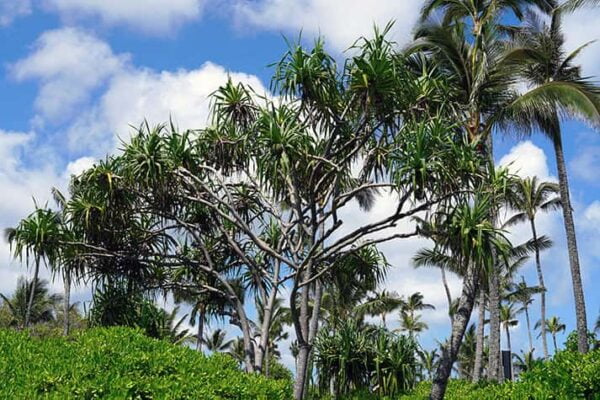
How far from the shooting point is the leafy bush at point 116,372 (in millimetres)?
6254

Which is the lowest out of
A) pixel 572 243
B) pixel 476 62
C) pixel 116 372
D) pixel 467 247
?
pixel 116 372

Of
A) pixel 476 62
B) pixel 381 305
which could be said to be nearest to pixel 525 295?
pixel 381 305

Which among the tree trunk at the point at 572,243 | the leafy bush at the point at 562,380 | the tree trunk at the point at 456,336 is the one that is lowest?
the leafy bush at the point at 562,380

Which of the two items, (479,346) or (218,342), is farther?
(218,342)

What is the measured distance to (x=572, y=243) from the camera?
2158 cm

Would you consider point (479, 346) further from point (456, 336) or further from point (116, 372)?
point (116, 372)

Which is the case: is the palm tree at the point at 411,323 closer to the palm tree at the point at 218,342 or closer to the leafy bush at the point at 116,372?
the palm tree at the point at 218,342

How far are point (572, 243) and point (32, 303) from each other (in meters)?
38.2

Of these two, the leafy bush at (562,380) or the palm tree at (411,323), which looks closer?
the leafy bush at (562,380)

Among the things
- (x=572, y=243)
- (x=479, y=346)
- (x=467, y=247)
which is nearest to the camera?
(x=467, y=247)

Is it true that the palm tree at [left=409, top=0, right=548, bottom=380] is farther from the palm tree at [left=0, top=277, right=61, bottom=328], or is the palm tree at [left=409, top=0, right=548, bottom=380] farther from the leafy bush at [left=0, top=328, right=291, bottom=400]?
the palm tree at [left=0, top=277, right=61, bottom=328]

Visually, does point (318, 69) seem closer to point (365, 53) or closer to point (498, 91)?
point (365, 53)

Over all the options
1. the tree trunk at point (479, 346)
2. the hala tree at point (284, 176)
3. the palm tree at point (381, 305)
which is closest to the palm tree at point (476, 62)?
the hala tree at point (284, 176)

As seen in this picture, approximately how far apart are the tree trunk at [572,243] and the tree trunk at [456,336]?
7457 millimetres
